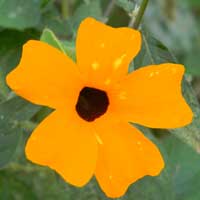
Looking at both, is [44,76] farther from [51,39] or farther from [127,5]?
[127,5]

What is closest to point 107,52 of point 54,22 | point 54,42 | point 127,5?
point 54,42

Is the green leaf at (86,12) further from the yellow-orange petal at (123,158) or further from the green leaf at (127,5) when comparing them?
the yellow-orange petal at (123,158)

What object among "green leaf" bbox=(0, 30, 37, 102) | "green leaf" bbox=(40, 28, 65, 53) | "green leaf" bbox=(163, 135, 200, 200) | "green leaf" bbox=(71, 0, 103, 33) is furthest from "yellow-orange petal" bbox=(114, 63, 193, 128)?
"green leaf" bbox=(163, 135, 200, 200)

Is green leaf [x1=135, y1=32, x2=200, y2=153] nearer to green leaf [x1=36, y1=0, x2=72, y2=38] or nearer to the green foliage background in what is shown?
the green foliage background

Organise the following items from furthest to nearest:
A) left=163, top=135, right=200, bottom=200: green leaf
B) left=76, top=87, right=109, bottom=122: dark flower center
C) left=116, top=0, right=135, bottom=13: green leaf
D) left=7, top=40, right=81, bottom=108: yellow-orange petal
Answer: left=163, top=135, right=200, bottom=200: green leaf → left=116, top=0, right=135, bottom=13: green leaf → left=76, top=87, right=109, bottom=122: dark flower center → left=7, top=40, right=81, bottom=108: yellow-orange petal

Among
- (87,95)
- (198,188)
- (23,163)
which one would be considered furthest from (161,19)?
(87,95)

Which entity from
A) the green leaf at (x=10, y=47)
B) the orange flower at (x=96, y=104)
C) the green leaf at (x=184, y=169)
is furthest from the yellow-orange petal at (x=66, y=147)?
the green leaf at (x=184, y=169)
